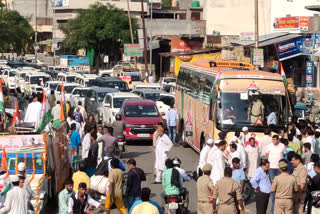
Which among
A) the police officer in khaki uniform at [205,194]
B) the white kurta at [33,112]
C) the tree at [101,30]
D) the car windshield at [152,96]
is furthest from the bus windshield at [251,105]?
the tree at [101,30]

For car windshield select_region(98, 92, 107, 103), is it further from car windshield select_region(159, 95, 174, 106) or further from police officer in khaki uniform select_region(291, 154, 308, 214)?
police officer in khaki uniform select_region(291, 154, 308, 214)

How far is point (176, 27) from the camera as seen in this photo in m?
80.1

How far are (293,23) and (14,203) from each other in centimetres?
3611

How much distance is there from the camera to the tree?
75.6 meters

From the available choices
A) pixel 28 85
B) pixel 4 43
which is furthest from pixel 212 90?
pixel 4 43

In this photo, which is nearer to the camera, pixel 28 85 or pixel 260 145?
pixel 260 145

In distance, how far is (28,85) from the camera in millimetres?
47375

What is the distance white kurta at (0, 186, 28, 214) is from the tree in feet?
→ 208

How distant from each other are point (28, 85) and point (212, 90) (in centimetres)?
2654

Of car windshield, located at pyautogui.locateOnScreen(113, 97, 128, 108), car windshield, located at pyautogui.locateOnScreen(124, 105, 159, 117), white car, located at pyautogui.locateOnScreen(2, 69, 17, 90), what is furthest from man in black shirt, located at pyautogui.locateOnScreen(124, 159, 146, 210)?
white car, located at pyautogui.locateOnScreen(2, 69, 17, 90)

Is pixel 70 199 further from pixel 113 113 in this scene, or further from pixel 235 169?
pixel 113 113

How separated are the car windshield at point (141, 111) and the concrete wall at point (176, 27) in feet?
162

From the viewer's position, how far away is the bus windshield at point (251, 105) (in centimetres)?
2172

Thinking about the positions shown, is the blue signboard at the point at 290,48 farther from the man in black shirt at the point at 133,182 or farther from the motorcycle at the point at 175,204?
the motorcycle at the point at 175,204
